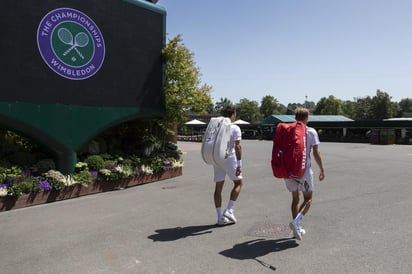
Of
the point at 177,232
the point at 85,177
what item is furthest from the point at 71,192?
the point at 177,232

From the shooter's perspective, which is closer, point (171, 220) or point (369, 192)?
point (171, 220)

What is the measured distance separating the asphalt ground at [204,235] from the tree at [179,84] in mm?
3326

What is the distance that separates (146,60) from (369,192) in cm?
692

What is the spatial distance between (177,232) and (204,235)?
0.45m

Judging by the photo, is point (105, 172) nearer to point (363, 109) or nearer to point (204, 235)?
point (204, 235)

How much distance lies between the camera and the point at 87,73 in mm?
9062

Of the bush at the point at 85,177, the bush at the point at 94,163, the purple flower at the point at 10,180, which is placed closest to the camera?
the purple flower at the point at 10,180

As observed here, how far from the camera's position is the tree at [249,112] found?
280 feet

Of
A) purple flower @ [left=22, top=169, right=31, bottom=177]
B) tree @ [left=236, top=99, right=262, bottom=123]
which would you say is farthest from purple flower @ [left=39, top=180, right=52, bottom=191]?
tree @ [left=236, top=99, right=262, bottom=123]

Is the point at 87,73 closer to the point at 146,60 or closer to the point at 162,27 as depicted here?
the point at 146,60

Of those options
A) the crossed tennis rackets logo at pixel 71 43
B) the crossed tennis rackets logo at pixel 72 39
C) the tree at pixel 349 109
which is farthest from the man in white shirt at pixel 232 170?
the tree at pixel 349 109

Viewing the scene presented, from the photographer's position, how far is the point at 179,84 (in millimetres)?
11055

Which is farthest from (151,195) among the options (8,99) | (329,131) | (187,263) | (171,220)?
(329,131)

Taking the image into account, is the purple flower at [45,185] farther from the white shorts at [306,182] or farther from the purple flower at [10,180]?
the white shorts at [306,182]
